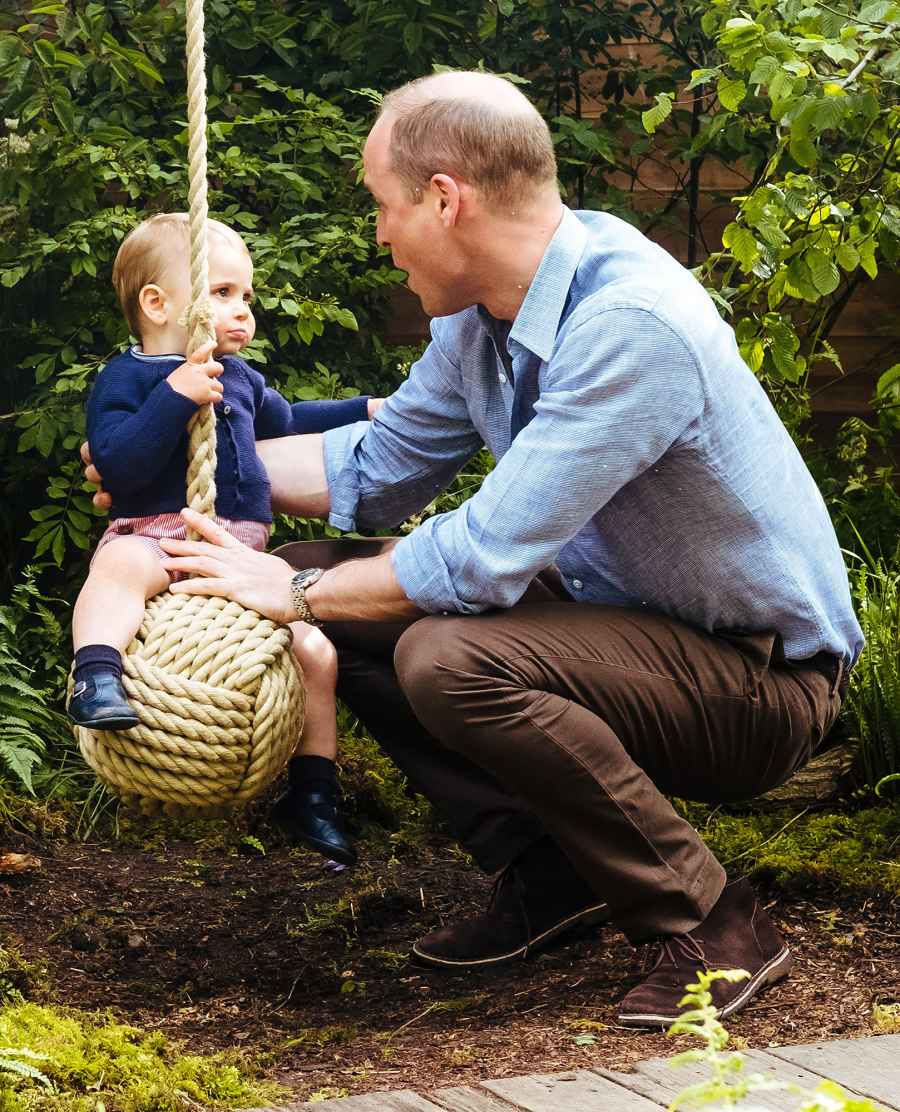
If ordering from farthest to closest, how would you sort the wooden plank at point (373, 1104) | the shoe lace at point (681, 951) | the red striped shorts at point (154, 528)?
the red striped shorts at point (154, 528), the shoe lace at point (681, 951), the wooden plank at point (373, 1104)

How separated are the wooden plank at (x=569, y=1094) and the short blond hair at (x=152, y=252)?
1620 mm

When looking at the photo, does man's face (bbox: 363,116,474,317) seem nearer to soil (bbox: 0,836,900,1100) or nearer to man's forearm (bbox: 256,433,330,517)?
man's forearm (bbox: 256,433,330,517)

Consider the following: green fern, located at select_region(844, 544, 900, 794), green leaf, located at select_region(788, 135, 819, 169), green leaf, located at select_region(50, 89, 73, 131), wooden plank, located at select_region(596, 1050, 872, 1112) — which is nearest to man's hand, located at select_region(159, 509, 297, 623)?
wooden plank, located at select_region(596, 1050, 872, 1112)

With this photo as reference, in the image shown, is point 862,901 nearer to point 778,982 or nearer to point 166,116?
point 778,982

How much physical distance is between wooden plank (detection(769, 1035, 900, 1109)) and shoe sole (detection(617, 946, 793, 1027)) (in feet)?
→ 0.82

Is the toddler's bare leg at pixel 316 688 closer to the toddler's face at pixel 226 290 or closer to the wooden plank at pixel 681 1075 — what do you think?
the toddler's face at pixel 226 290

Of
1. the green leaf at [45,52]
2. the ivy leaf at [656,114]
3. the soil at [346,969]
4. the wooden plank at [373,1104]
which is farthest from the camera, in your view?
the green leaf at [45,52]

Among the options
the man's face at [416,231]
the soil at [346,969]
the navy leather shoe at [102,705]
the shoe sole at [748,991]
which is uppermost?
the man's face at [416,231]

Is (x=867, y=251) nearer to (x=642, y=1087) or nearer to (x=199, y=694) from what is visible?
(x=199, y=694)

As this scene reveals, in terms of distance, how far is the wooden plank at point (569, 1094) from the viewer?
1867 mm

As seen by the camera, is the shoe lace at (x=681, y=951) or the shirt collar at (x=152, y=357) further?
the shirt collar at (x=152, y=357)

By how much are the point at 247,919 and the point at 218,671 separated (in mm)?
953

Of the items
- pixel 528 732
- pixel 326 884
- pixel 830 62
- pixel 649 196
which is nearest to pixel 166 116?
pixel 649 196

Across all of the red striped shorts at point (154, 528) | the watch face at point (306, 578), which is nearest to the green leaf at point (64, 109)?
the red striped shorts at point (154, 528)
